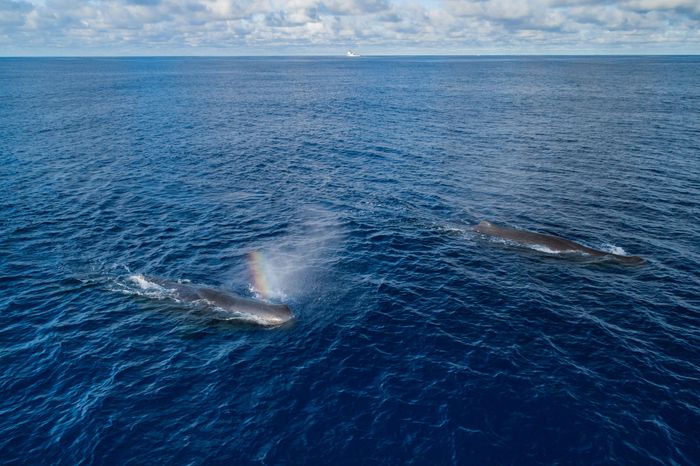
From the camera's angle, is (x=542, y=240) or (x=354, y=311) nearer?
(x=354, y=311)

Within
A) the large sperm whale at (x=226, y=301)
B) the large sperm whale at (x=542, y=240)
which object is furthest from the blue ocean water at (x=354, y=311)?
the large sperm whale at (x=542, y=240)

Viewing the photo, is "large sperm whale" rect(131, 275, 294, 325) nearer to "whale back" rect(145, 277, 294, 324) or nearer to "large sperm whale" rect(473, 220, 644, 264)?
"whale back" rect(145, 277, 294, 324)

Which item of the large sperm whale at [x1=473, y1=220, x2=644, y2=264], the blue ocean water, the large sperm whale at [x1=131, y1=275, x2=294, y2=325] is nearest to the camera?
the blue ocean water

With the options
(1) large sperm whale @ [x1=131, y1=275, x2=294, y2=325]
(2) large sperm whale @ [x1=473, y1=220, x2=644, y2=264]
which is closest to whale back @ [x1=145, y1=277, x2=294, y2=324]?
(1) large sperm whale @ [x1=131, y1=275, x2=294, y2=325]

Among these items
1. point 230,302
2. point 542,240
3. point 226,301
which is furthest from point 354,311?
point 542,240

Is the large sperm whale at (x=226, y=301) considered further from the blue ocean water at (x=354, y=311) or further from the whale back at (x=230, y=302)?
the blue ocean water at (x=354, y=311)

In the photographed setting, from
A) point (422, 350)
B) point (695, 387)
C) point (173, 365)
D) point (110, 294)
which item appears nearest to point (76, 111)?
point (110, 294)

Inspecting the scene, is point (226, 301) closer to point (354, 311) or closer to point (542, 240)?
point (354, 311)

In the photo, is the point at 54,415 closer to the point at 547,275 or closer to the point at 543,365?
the point at 543,365
